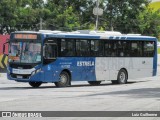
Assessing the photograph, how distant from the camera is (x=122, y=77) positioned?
33562 millimetres

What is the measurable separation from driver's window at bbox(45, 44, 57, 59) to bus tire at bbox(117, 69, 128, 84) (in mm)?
6014

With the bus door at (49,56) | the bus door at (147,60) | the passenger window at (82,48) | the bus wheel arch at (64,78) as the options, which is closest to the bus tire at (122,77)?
the bus door at (147,60)

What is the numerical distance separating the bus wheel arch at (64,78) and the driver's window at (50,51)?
1190 millimetres

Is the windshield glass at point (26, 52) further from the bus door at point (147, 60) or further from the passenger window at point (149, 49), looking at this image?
the passenger window at point (149, 49)

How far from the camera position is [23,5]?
66812 mm

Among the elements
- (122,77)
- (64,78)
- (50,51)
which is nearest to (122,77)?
(122,77)

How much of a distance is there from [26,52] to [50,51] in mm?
1226

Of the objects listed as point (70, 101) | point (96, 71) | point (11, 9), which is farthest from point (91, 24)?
point (70, 101)

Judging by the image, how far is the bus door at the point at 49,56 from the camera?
2808 cm

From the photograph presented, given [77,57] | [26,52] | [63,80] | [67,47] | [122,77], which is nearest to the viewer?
[26,52]

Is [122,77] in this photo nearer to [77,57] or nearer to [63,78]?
[77,57]

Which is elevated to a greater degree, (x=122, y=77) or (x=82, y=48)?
(x=82, y=48)

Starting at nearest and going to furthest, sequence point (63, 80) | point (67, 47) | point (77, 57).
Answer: point (63, 80)
point (67, 47)
point (77, 57)

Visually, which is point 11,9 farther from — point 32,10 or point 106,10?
point 106,10
